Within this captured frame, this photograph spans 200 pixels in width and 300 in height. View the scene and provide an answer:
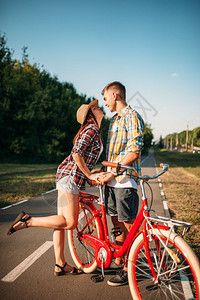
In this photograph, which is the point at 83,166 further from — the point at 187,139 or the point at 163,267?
the point at 187,139

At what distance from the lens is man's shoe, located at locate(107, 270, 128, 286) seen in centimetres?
261

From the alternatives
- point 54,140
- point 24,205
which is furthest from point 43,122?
point 24,205

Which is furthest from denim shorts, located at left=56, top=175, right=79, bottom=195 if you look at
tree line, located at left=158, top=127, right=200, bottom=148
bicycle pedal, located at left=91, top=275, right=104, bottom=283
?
tree line, located at left=158, top=127, right=200, bottom=148

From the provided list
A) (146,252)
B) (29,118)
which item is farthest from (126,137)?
(29,118)

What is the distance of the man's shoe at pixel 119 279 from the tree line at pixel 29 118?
2369 centimetres

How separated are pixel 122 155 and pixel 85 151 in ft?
1.38

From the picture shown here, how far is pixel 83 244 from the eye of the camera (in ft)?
9.63

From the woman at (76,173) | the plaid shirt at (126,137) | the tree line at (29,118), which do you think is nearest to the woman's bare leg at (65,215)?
the woman at (76,173)

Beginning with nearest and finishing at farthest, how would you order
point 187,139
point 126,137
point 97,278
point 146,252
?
point 146,252 < point 126,137 < point 97,278 < point 187,139

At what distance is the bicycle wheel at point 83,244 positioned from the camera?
282 cm

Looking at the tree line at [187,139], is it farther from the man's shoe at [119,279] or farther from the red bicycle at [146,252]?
the man's shoe at [119,279]

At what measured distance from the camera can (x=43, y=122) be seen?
90.2 feet

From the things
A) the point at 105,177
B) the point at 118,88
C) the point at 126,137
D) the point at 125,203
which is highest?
the point at 118,88

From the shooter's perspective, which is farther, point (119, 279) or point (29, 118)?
point (29, 118)
